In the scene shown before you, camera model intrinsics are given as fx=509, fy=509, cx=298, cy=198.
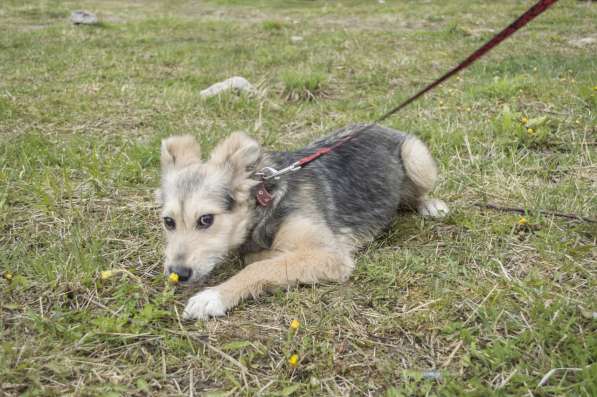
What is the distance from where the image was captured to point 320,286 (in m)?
3.27

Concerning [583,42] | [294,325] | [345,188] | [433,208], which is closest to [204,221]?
[294,325]

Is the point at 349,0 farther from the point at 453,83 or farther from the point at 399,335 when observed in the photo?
the point at 399,335

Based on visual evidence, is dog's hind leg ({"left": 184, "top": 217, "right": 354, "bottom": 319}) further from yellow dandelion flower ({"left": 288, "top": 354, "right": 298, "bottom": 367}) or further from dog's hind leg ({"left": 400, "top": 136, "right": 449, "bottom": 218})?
dog's hind leg ({"left": 400, "top": 136, "right": 449, "bottom": 218})

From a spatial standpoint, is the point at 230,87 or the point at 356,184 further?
the point at 230,87

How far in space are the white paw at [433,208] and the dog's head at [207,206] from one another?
161 cm

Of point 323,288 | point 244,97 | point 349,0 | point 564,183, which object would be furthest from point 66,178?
point 349,0

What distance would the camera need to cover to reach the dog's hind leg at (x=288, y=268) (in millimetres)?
2969

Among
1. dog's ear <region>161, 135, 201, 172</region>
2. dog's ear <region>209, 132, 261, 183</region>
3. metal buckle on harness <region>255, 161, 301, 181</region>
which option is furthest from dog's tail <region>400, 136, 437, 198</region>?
dog's ear <region>161, 135, 201, 172</region>

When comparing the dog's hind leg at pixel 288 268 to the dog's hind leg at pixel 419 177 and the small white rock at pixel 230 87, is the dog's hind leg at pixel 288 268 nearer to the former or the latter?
the dog's hind leg at pixel 419 177

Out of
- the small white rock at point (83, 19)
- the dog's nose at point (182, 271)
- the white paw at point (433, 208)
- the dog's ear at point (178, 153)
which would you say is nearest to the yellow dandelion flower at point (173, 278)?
the dog's nose at point (182, 271)

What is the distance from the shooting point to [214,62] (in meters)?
9.34

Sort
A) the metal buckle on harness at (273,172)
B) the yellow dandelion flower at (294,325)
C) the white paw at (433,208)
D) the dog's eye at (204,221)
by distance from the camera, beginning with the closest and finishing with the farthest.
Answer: the yellow dandelion flower at (294,325), the dog's eye at (204,221), the metal buckle on harness at (273,172), the white paw at (433,208)

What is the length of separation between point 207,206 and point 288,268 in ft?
2.12

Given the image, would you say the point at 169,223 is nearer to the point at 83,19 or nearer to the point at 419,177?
the point at 419,177
